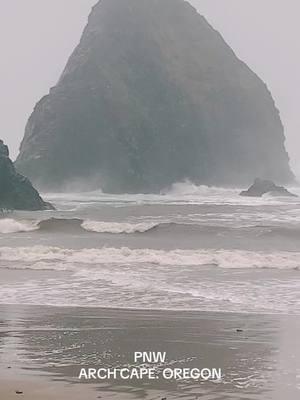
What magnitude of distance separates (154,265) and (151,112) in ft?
266

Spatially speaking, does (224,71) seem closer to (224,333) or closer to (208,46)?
(208,46)

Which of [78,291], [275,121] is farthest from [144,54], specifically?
[78,291]

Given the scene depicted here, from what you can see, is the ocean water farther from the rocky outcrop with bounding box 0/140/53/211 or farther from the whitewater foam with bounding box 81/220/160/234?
the rocky outcrop with bounding box 0/140/53/211

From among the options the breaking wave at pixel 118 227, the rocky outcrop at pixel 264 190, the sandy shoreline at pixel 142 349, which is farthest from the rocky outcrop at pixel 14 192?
the sandy shoreline at pixel 142 349

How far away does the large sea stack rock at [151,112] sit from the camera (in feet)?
296

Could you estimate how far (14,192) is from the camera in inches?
1914

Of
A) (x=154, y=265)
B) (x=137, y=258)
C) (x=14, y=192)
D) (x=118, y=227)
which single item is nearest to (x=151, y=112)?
(x=14, y=192)

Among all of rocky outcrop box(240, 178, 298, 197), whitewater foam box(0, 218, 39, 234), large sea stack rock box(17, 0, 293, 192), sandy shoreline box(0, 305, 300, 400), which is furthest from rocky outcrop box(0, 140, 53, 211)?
sandy shoreline box(0, 305, 300, 400)

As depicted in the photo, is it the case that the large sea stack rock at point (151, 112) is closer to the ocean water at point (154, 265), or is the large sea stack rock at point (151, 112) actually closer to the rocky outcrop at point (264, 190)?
the rocky outcrop at point (264, 190)

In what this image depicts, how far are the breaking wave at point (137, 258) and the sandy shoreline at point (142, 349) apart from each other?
7.97 m

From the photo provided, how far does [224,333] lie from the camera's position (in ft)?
30.0

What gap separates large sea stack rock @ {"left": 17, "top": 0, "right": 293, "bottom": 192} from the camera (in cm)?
9025

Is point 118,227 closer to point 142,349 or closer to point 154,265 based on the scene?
point 154,265

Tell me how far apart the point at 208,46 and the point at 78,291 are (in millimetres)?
104413
